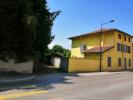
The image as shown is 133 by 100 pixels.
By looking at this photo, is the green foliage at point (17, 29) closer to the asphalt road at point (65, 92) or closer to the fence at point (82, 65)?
the asphalt road at point (65, 92)

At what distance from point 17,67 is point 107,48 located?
19795 mm

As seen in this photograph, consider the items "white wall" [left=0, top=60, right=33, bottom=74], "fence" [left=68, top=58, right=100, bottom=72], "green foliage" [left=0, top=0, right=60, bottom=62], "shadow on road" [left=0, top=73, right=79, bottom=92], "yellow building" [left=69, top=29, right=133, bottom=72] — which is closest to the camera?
"shadow on road" [left=0, top=73, right=79, bottom=92]

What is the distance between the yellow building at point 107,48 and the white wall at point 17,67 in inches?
576

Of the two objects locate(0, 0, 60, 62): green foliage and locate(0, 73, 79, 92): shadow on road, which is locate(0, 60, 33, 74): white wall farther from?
locate(0, 73, 79, 92): shadow on road

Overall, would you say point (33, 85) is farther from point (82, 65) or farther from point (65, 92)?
point (82, 65)

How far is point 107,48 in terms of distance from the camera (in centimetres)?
3853

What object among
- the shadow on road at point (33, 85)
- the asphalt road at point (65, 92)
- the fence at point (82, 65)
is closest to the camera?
the asphalt road at point (65, 92)

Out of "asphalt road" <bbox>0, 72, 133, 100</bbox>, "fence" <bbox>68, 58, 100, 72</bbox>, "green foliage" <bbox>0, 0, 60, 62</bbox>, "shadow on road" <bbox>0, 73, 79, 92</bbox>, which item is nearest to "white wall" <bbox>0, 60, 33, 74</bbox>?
"green foliage" <bbox>0, 0, 60, 62</bbox>

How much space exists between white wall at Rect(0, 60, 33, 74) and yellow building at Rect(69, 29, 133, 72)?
14619mm

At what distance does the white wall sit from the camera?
21492 millimetres

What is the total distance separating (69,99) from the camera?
31.8ft

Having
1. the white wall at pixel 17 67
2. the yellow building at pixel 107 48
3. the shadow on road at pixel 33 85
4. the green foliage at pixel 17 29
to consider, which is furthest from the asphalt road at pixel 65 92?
the yellow building at pixel 107 48

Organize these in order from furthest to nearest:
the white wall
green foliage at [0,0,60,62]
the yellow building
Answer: the yellow building, the white wall, green foliage at [0,0,60,62]

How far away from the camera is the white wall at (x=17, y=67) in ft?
70.5
